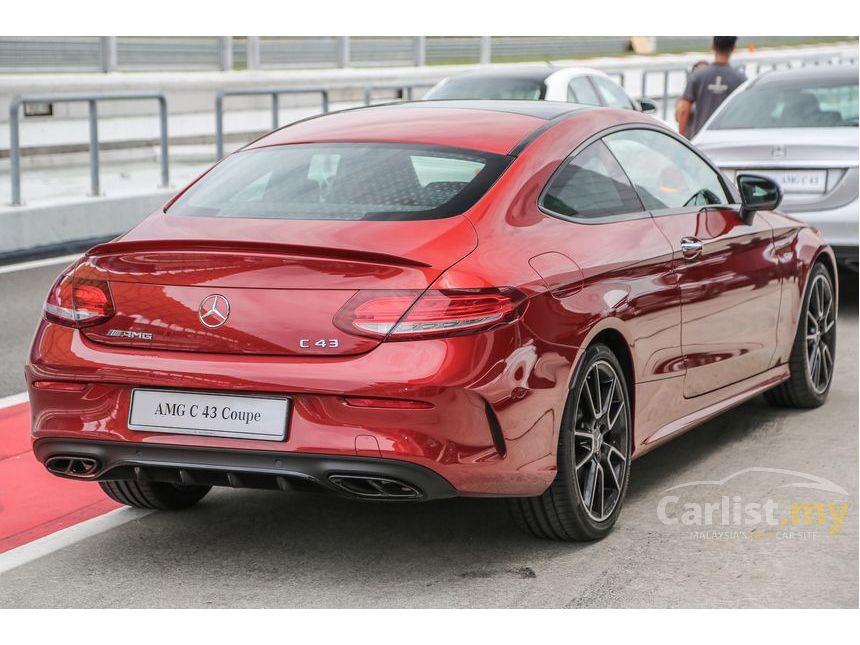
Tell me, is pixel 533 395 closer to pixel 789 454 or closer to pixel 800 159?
pixel 789 454

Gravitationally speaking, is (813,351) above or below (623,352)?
below

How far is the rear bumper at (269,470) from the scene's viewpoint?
4.61 metres

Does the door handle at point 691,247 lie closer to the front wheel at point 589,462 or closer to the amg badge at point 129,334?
the front wheel at point 589,462

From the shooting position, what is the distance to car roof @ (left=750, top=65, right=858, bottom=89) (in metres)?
11.3

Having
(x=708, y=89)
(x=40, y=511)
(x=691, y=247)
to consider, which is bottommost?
(x=40, y=511)

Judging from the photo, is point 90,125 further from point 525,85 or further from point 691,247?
point 691,247

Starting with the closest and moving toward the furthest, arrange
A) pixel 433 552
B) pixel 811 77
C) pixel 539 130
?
pixel 433 552 < pixel 539 130 < pixel 811 77

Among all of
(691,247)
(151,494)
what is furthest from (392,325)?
(691,247)

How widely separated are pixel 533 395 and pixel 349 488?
0.65m

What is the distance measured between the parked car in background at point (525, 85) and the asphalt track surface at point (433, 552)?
848 cm

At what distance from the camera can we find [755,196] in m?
6.87

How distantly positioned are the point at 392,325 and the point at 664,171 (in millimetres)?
2089

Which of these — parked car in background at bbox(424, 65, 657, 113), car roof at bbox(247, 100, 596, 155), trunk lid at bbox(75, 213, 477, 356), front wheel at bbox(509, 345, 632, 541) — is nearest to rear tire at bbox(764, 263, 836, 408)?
car roof at bbox(247, 100, 596, 155)

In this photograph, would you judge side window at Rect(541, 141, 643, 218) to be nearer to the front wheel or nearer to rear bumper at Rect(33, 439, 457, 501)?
the front wheel
